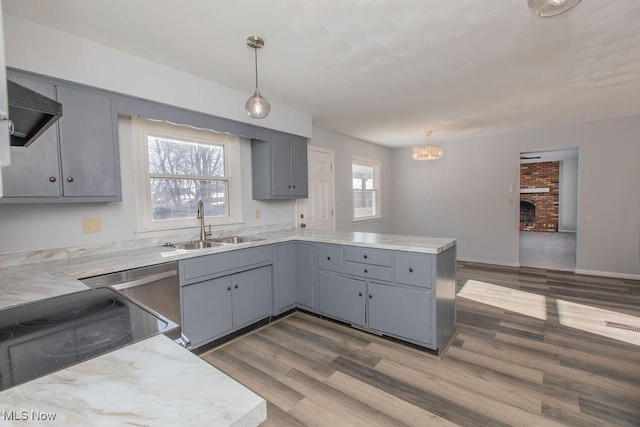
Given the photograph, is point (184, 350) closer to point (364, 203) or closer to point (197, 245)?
point (197, 245)

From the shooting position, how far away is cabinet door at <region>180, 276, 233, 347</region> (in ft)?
7.56

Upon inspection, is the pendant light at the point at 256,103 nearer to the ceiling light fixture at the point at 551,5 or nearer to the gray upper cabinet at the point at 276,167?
the gray upper cabinet at the point at 276,167

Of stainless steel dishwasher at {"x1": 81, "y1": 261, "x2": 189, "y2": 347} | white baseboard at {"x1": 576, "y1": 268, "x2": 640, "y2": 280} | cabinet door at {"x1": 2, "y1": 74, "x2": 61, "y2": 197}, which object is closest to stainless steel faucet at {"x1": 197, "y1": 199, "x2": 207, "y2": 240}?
stainless steel dishwasher at {"x1": 81, "y1": 261, "x2": 189, "y2": 347}

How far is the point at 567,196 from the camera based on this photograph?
974cm

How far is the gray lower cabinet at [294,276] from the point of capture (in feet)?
10.1

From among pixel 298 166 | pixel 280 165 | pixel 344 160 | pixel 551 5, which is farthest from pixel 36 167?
pixel 344 160

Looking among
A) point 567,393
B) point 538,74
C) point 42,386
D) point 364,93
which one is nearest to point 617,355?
point 567,393

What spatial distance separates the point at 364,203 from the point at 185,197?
364 cm

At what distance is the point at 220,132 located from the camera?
3.01 meters

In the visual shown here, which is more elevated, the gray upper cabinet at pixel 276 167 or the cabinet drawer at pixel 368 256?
the gray upper cabinet at pixel 276 167

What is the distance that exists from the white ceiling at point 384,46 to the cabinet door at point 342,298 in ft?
6.40

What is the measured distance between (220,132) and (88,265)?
167 centimetres

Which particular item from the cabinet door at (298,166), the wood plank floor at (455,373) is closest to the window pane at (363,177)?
the cabinet door at (298,166)

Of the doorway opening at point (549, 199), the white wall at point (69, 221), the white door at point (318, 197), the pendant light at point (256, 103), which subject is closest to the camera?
the white wall at point (69, 221)
